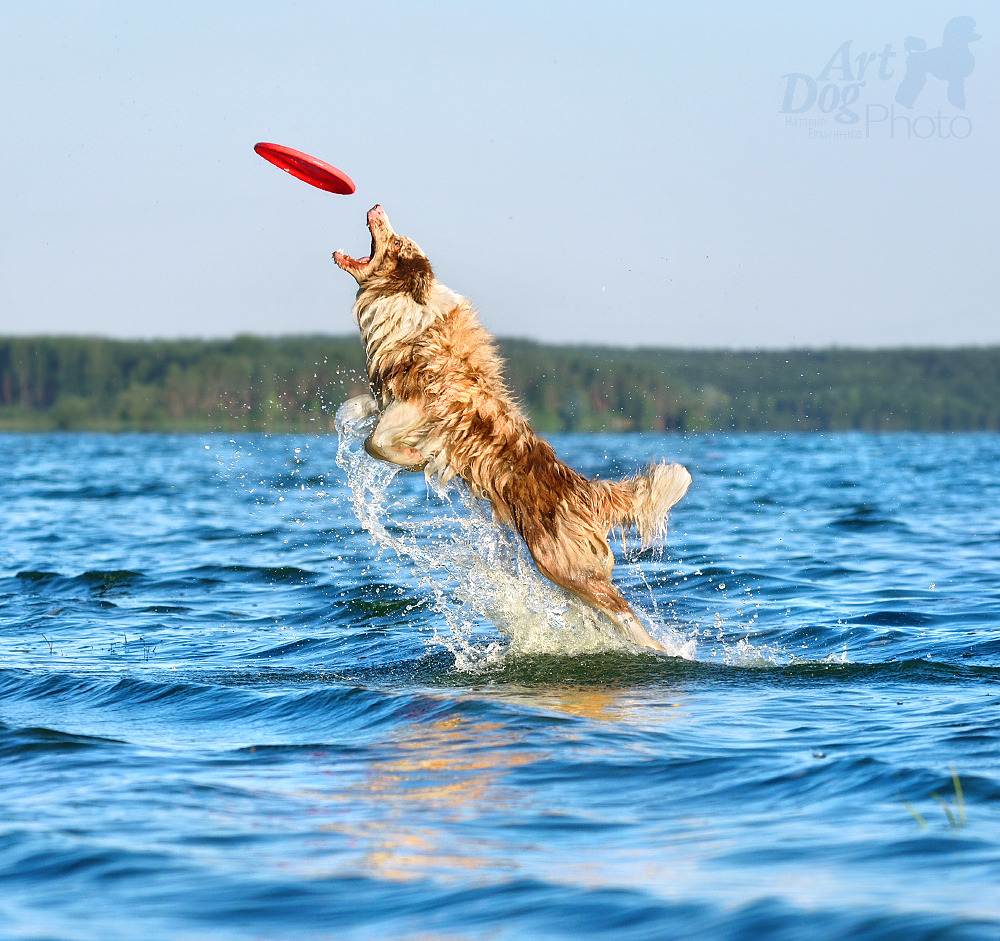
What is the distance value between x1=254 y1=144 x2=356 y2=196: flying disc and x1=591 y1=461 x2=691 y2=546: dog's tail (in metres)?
3.14

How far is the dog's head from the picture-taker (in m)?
9.18

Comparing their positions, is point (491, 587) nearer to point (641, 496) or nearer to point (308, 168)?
point (641, 496)

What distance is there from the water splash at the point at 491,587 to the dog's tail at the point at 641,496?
0.73 metres

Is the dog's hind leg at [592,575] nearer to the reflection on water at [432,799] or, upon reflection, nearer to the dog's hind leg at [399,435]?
the dog's hind leg at [399,435]

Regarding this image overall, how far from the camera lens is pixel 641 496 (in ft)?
30.2

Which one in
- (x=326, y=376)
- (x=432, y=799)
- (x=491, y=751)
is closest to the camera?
(x=432, y=799)

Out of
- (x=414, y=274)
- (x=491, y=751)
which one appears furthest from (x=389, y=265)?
(x=491, y=751)

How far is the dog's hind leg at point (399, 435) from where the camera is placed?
8.87m

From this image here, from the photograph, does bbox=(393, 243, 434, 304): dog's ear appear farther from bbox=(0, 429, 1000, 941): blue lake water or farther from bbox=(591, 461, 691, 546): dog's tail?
bbox=(591, 461, 691, 546): dog's tail

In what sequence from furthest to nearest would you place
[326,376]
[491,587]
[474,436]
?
[326,376]
[491,587]
[474,436]

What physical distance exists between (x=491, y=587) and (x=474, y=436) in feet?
5.66

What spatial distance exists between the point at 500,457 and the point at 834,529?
12.0m

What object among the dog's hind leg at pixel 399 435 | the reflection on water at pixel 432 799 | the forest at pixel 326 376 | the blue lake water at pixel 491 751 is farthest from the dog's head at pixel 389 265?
the forest at pixel 326 376

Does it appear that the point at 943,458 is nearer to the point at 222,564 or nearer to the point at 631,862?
the point at 222,564
